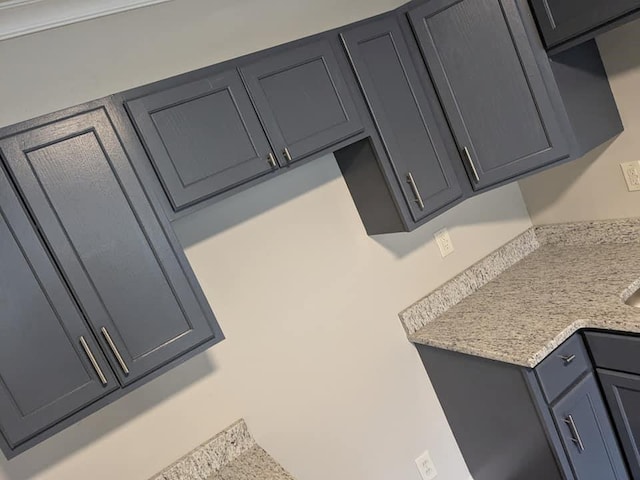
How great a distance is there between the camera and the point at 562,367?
A: 6.01 feet

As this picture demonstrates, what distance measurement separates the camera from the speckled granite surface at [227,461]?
176 cm

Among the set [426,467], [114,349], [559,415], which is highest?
[114,349]

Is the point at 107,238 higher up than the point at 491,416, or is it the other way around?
the point at 107,238

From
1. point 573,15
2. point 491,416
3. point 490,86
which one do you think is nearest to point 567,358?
point 491,416

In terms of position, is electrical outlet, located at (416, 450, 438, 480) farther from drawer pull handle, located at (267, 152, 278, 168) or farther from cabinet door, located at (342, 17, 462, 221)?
drawer pull handle, located at (267, 152, 278, 168)

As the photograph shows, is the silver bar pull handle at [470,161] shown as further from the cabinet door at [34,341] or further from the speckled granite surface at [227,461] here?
the cabinet door at [34,341]

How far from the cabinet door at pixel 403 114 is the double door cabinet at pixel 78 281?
95 cm

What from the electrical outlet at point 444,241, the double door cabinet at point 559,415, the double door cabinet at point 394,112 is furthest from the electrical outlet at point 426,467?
the double door cabinet at point 394,112

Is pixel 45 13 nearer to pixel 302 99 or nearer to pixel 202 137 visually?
pixel 202 137

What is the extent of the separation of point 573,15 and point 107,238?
1734 mm

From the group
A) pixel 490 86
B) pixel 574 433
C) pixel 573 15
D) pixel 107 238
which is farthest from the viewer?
pixel 490 86

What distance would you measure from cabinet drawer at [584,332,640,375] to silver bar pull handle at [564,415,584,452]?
0.76 ft

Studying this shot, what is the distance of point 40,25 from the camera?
165cm

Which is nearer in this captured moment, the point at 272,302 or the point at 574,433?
the point at 574,433
